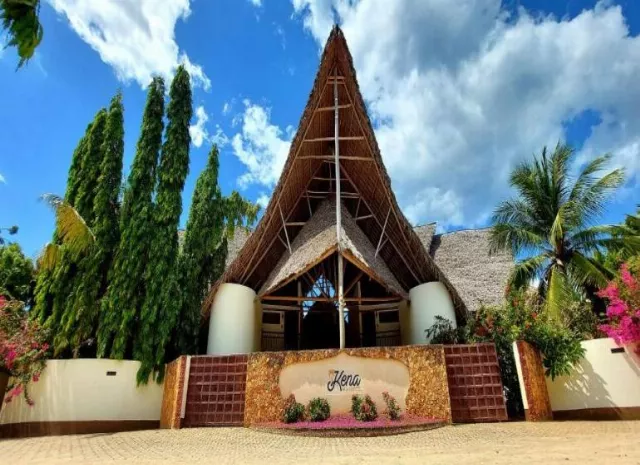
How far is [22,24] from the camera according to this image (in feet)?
10.8

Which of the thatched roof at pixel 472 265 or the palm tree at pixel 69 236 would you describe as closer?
the palm tree at pixel 69 236

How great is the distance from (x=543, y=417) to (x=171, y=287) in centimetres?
820

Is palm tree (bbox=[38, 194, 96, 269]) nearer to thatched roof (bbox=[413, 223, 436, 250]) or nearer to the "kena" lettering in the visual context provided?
the "kena" lettering

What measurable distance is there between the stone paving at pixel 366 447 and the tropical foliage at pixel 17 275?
6.02m

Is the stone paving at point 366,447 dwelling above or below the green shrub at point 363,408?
below

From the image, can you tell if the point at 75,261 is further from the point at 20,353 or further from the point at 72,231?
the point at 20,353

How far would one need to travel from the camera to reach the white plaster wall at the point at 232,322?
35.1ft

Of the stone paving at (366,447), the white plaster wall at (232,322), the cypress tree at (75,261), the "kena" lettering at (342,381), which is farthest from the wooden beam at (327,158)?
the stone paving at (366,447)

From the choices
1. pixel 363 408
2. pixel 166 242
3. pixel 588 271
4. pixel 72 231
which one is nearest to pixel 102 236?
pixel 72 231

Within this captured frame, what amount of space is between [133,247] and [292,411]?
18.1 ft

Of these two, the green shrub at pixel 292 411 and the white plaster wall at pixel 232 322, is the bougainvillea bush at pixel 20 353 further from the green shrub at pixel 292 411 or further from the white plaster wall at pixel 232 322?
the green shrub at pixel 292 411

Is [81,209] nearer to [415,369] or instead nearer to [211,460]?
[211,460]

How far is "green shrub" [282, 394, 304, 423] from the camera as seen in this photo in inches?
311

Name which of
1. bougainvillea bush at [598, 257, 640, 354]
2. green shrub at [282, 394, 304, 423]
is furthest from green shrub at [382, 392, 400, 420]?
bougainvillea bush at [598, 257, 640, 354]
